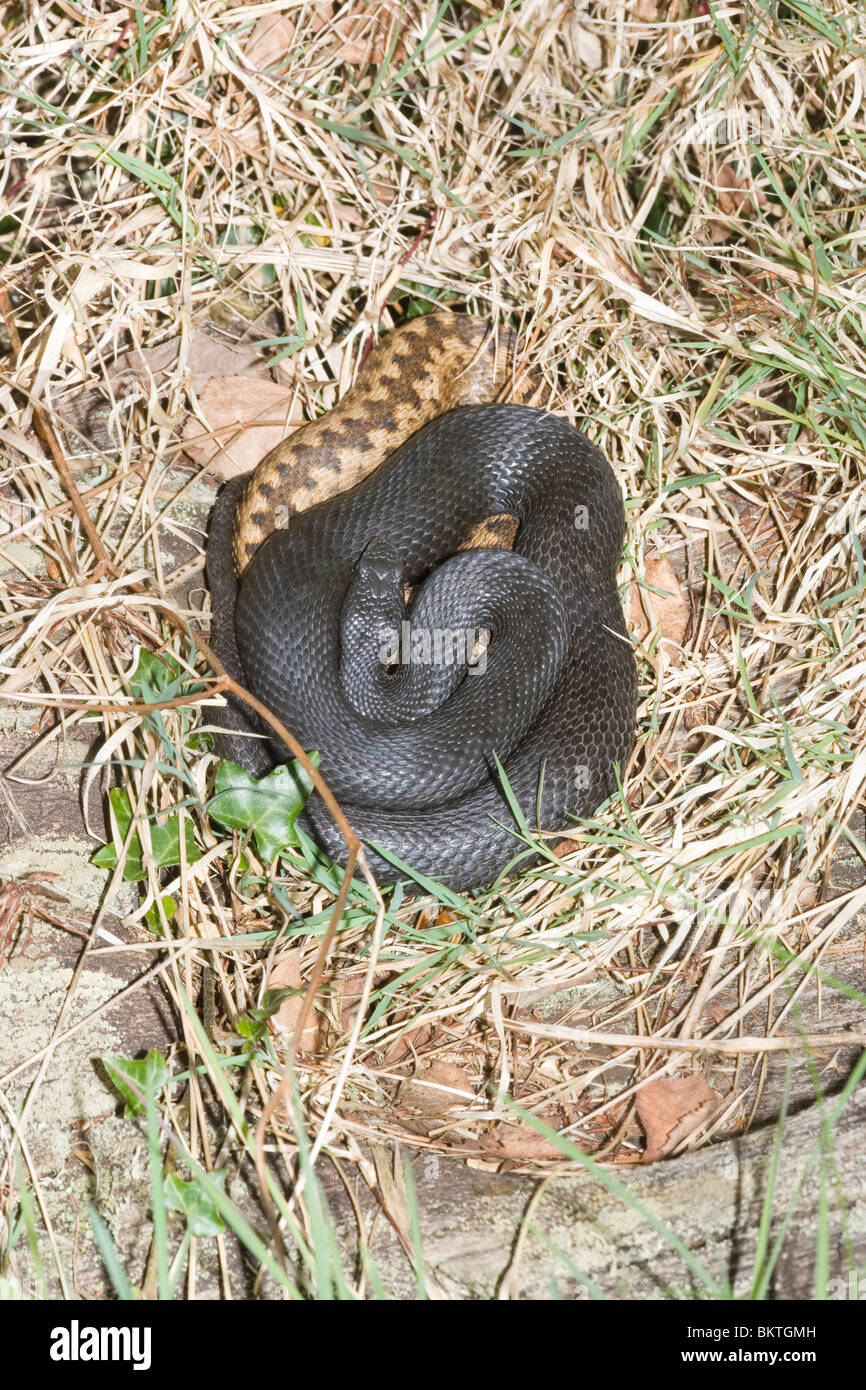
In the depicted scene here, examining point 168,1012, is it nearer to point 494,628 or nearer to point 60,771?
point 60,771

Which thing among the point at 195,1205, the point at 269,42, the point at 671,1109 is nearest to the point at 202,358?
the point at 269,42

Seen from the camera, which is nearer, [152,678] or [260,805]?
[260,805]

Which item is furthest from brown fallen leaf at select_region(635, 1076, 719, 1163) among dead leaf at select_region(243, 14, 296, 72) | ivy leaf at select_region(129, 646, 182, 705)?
dead leaf at select_region(243, 14, 296, 72)

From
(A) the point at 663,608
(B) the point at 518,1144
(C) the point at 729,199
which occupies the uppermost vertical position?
(C) the point at 729,199

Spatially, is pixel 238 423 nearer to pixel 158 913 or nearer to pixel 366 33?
pixel 366 33

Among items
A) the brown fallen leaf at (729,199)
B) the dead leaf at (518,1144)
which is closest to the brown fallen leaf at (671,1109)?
the dead leaf at (518,1144)

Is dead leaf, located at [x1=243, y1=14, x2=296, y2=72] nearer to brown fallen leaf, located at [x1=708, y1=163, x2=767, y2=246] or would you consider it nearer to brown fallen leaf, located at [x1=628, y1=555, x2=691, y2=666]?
brown fallen leaf, located at [x1=708, y1=163, x2=767, y2=246]
